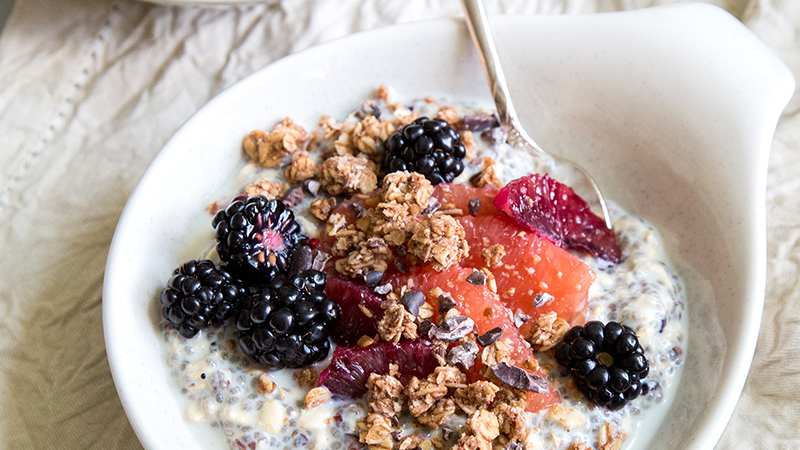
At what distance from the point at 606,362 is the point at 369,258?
55cm

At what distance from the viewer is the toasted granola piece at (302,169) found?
165 centimetres

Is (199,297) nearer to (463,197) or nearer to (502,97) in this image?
(463,197)

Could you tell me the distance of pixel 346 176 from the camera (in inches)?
62.1

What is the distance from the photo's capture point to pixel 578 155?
1.88m

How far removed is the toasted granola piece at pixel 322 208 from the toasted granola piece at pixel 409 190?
152 millimetres

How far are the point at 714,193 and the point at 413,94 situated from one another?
2.72ft

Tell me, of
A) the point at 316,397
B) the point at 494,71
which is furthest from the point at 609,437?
the point at 494,71

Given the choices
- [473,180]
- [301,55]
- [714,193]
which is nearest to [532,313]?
[473,180]

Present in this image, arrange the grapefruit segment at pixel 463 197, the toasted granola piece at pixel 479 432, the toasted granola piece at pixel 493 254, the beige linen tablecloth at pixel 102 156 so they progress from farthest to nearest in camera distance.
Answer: the beige linen tablecloth at pixel 102 156, the grapefruit segment at pixel 463 197, the toasted granola piece at pixel 493 254, the toasted granola piece at pixel 479 432

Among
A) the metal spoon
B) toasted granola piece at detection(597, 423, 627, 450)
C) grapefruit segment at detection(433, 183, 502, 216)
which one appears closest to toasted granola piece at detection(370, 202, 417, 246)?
grapefruit segment at detection(433, 183, 502, 216)

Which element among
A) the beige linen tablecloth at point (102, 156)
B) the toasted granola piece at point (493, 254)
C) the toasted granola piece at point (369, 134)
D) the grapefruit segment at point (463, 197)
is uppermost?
the toasted granola piece at point (369, 134)

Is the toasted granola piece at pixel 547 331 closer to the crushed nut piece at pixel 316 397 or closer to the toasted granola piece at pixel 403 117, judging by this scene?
the crushed nut piece at pixel 316 397

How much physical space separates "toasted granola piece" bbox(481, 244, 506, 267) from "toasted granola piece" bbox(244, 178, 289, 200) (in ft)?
1.75

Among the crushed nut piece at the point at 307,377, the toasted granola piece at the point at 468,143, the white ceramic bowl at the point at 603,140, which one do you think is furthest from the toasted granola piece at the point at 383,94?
the crushed nut piece at the point at 307,377
